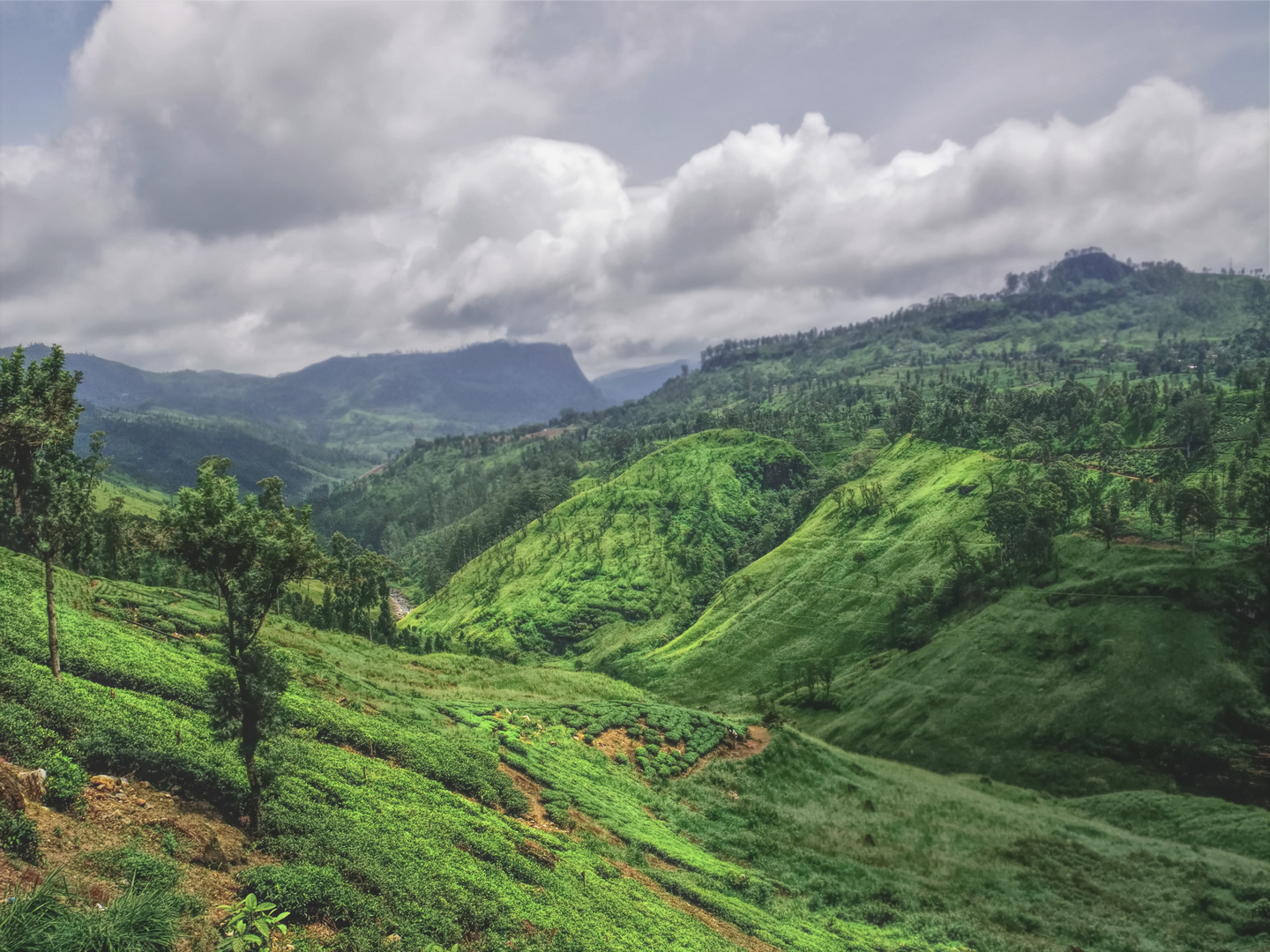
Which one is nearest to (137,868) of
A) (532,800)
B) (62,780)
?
(62,780)

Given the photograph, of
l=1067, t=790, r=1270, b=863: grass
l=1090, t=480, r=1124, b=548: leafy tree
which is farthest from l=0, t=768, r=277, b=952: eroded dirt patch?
l=1090, t=480, r=1124, b=548: leafy tree

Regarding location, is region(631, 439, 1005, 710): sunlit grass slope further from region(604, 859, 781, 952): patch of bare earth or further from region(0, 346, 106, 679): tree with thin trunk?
region(0, 346, 106, 679): tree with thin trunk

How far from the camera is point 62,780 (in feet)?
80.0

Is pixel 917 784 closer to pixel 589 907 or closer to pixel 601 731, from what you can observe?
pixel 601 731

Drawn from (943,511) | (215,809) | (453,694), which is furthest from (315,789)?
(943,511)

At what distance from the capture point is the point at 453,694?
65938 mm

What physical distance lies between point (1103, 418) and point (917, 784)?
160 metres

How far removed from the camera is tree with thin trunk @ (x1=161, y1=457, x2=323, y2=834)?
26.0 m

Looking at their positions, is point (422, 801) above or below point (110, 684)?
below

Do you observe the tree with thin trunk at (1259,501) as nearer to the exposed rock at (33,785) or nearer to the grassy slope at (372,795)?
the grassy slope at (372,795)

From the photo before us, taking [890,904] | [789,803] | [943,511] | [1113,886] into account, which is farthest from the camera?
[943,511]

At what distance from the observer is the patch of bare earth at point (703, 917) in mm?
34312

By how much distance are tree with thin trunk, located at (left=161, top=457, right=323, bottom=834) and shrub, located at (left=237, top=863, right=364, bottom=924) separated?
3.90 metres

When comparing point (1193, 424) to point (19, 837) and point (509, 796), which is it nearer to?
point (509, 796)
